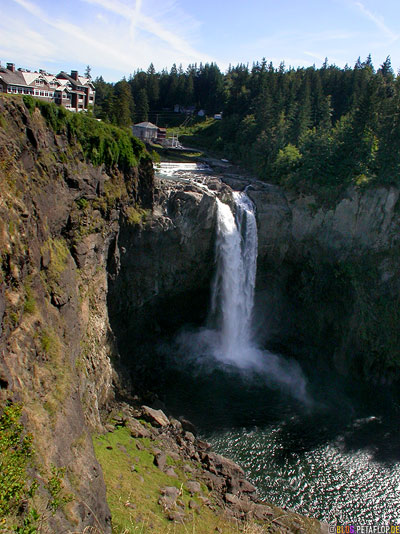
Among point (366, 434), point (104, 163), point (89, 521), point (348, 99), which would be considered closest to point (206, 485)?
point (89, 521)

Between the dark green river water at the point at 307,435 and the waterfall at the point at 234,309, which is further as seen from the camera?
the waterfall at the point at 234,309

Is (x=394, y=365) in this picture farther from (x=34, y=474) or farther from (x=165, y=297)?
(x=34, y=474)

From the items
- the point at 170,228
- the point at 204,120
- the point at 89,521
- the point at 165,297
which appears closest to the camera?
the point at 89,521

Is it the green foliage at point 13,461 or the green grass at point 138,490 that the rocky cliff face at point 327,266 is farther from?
the green foliage at point 13,461

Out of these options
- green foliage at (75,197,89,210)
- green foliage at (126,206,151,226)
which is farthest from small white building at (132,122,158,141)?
green foliage at (75,197,89,210)

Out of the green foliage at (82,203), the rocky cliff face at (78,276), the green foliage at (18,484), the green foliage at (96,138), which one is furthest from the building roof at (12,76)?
the green foliage at (18,484)
